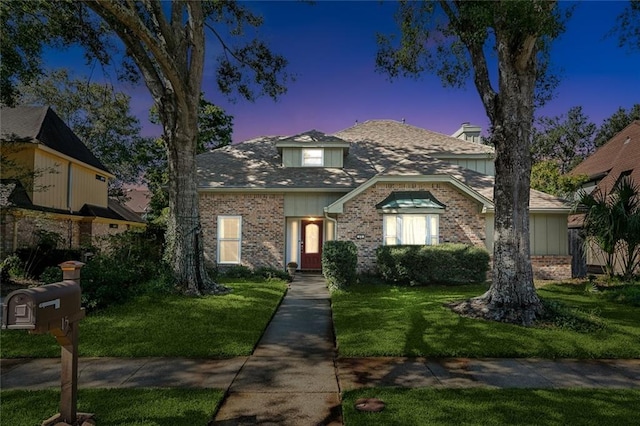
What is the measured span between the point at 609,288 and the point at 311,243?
11708mm

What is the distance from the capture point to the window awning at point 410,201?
564 inches

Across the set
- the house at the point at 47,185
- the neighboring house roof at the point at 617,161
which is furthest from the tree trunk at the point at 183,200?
the neighboring house roof at the point at 617,161

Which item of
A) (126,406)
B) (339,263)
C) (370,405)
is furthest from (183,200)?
(370,405)

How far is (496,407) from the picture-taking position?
13.7 feet

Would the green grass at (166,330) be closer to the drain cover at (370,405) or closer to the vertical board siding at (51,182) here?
the drain cover at (370,405)

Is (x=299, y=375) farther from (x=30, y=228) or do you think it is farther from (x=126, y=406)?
(x=30, y=228)

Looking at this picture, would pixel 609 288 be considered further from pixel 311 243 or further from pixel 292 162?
pixel 292 162

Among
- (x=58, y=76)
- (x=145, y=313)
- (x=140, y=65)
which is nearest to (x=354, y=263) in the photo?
(x=145, y=313)

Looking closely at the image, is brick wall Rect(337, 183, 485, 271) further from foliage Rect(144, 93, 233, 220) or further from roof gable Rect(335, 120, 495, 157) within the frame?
foliage Rect(144, 93, 233, 220)

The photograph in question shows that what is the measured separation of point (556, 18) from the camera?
8.00m

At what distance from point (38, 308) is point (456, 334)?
6.56m

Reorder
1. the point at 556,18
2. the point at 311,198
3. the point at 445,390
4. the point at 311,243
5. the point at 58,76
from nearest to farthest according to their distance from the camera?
the point at 445,390, the point at 556,18, the point at 311,198, the point at 311,243, the point at 58,76

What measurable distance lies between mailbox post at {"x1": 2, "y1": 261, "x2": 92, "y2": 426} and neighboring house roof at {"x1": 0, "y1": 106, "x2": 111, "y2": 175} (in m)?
16.3

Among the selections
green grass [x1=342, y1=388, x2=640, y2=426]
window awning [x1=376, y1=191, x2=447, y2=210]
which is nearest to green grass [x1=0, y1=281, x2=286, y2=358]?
green grass [x1=342, y1=388, x2=640, y2=426]
